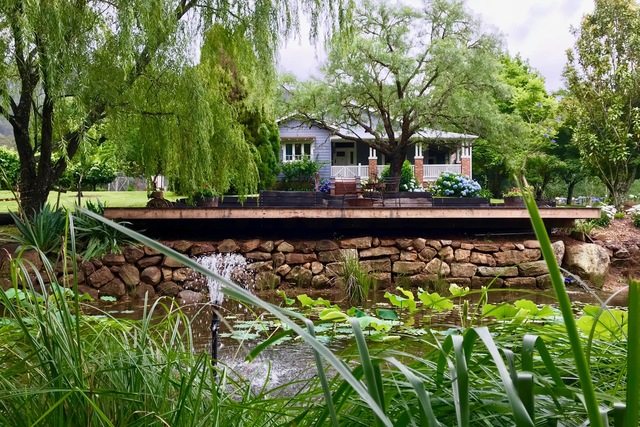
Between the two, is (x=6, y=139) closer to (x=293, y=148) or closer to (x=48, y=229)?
(x=293, y=148)

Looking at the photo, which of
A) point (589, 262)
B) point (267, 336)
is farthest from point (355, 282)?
point (589, 262)

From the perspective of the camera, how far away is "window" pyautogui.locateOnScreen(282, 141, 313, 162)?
29.1 m

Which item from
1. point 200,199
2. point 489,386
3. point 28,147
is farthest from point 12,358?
point 200,199

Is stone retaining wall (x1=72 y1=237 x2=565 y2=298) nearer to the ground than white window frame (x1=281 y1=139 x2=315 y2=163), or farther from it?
nearer to the ground

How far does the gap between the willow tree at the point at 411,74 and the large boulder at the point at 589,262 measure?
27.3 ft

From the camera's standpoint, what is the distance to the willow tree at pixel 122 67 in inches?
289

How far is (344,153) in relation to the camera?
3127 centimetres

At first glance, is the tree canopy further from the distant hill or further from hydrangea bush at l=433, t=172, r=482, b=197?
the distant hill

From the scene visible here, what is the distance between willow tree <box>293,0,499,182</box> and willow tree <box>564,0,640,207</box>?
232 cm

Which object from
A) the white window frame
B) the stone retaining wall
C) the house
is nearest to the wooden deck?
the stone retaining wall

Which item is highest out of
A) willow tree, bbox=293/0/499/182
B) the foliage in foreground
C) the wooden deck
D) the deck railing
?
willow tree, bbox=293/0/499/182

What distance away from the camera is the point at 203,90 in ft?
26.9

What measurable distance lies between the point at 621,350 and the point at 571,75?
55.7 feet

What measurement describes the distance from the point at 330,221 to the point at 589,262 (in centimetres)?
390
